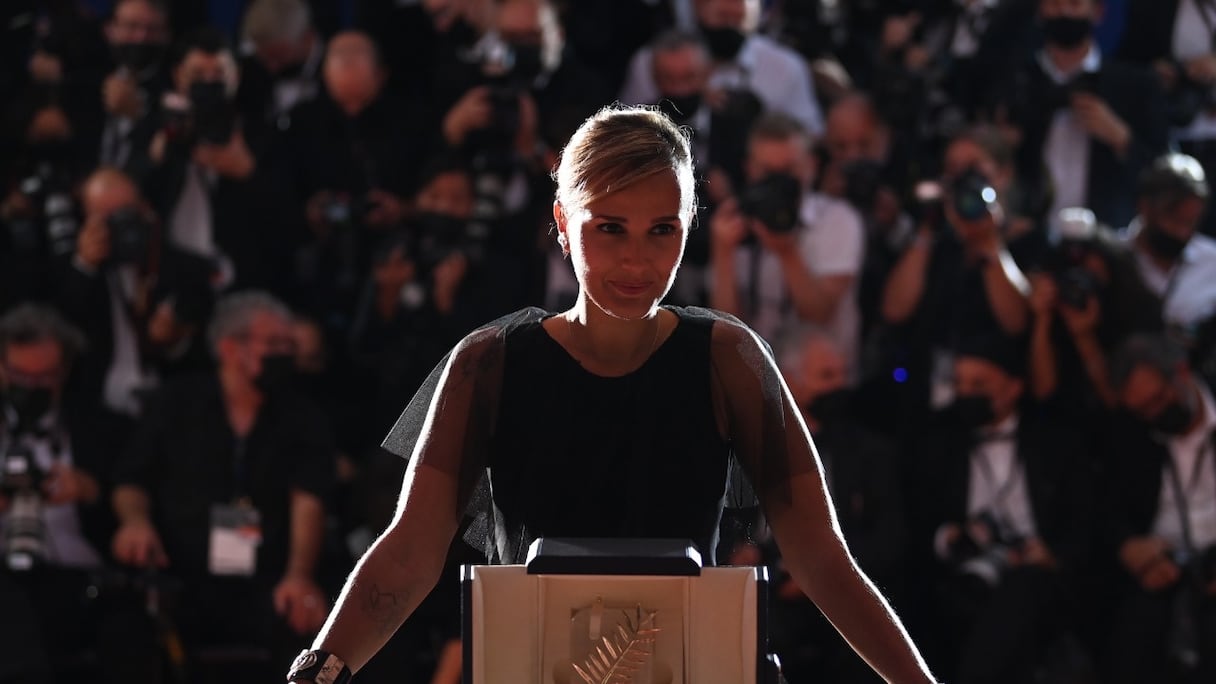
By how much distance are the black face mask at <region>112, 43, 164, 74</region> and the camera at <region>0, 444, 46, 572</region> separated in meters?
1.36

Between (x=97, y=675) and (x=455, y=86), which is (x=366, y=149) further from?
(x=97, y=675)

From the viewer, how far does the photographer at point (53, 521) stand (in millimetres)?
5273

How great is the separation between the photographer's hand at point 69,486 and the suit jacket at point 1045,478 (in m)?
2.54

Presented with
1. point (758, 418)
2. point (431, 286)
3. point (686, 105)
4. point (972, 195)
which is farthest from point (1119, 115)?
point (758, 418)

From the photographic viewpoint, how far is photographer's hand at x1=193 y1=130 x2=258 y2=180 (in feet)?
18.9

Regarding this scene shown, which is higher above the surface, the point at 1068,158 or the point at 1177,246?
the point at 1068,158

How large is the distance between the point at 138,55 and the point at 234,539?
1.68 m

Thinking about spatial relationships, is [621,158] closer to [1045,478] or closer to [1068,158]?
[1045,478]

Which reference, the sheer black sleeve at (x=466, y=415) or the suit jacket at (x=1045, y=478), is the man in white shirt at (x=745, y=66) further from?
the sheer black sleeve at (x=466, y=415)

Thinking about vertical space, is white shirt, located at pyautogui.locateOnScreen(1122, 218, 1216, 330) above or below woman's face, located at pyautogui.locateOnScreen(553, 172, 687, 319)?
below

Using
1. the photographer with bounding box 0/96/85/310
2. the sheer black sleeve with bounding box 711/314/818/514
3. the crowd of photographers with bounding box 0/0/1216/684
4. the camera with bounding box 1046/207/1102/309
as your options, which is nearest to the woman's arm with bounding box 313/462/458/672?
the sheer black sleeve with bounding box 711/314/818/514

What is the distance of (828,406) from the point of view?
17.7 feet

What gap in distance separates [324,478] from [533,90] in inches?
56.4

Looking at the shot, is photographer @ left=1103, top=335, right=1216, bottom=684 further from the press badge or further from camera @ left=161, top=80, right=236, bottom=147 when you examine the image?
camera @ left=161, top=80, right=236, bottom=147
